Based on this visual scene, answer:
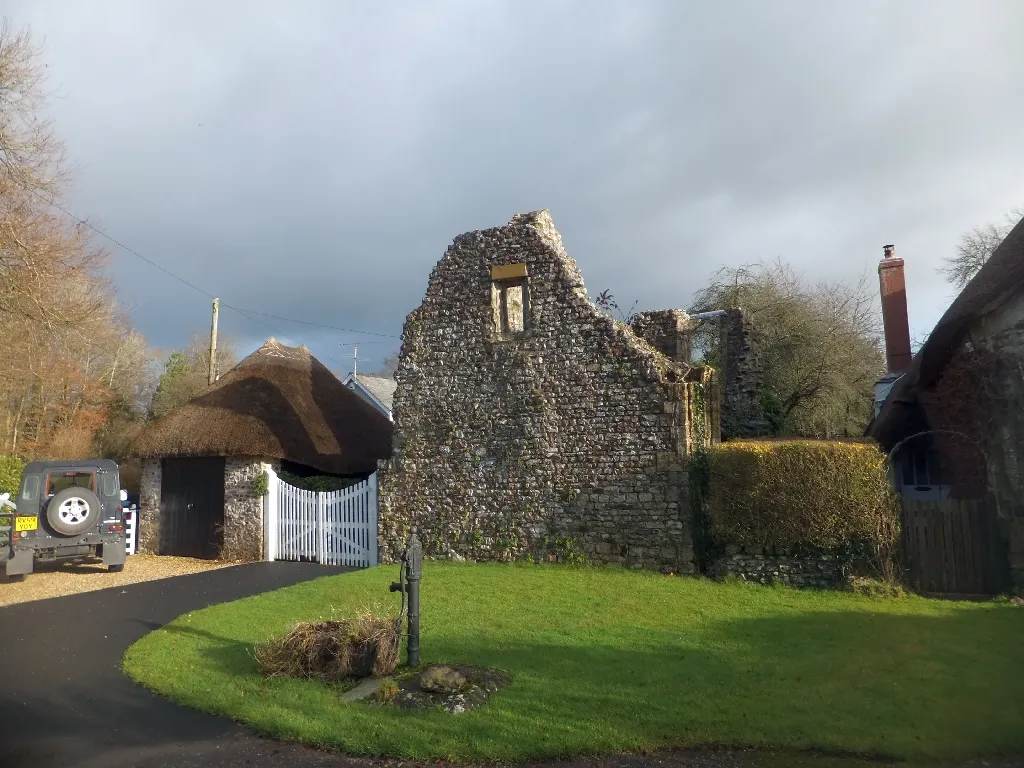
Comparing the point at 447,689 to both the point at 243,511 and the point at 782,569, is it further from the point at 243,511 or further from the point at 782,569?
the point at 243,511

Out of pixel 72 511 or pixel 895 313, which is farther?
pixel 895 313

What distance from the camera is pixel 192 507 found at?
1664cm

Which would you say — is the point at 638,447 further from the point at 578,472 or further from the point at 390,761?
the point at 390,761

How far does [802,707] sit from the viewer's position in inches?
221

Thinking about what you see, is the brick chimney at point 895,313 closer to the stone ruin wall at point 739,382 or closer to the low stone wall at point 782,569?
the stone ruin wall at point 739,382

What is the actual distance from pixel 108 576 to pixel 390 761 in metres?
11.3

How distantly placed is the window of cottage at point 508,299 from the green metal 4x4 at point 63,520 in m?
8.24

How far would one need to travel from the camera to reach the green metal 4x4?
13094mm

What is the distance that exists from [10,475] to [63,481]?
10.5 ft

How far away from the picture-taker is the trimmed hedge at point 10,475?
61.3 feet

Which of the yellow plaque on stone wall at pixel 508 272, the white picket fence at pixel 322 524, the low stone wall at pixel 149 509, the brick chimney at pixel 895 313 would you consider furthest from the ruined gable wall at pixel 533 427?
the brick chimney at pixel 895 313

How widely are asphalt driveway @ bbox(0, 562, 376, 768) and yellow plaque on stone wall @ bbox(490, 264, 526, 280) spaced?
6833 mm

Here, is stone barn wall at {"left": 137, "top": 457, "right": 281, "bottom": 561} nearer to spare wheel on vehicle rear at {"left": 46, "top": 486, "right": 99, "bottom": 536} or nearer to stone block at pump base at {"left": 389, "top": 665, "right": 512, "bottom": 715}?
spare wheel on vehicle rear at {"left": 46, "top": 486, "right": 99, "bottom": 536}

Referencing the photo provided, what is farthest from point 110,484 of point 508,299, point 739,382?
point 739,382
